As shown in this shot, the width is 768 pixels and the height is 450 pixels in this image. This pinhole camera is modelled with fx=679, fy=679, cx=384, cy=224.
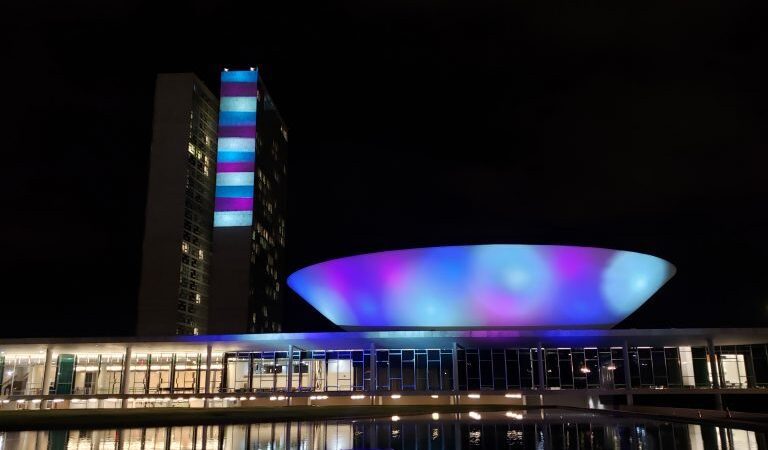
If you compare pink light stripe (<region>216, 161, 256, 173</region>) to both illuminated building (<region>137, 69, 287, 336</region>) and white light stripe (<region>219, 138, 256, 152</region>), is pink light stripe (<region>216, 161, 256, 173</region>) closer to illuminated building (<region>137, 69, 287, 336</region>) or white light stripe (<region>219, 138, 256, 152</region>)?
illuminated building (<region>137, 69, 287, 336</region>)

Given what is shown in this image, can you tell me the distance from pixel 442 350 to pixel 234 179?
47519 mm

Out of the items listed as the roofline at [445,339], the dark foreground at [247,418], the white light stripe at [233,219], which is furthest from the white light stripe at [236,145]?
the dark foreground at [247,418]

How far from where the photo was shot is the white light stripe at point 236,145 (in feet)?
271

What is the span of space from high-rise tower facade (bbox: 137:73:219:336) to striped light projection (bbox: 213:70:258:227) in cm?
242

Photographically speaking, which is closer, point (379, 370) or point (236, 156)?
point (379, 370)

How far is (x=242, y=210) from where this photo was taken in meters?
80.8

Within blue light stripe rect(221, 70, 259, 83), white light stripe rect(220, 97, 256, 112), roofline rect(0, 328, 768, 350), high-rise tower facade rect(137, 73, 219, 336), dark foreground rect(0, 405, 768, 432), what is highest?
blue light stripe rect(221, 70, 259, 83)

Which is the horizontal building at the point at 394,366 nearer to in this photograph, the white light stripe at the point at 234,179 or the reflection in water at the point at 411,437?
the reflection in water at the point at 411,437

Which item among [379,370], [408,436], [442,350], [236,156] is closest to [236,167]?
[236,156]

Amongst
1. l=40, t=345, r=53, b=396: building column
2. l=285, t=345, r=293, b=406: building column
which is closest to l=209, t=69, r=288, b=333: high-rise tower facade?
l=40, t=345, r=53, b=396: building column

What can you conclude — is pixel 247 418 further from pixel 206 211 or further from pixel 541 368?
pixel 206 211

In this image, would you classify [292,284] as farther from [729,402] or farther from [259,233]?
[259,233]

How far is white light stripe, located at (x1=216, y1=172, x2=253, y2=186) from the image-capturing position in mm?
80938

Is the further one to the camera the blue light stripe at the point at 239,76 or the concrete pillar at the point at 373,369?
the blue light stripe at the point at 239,76
